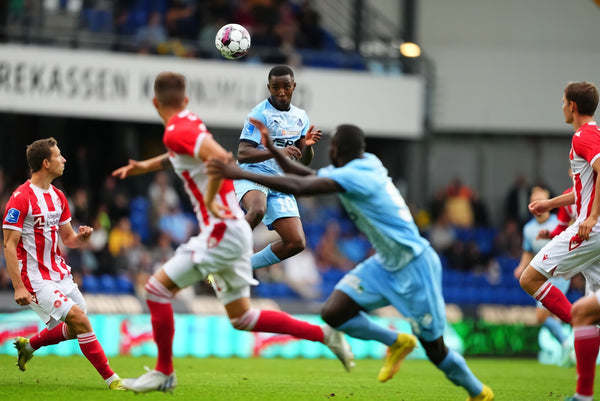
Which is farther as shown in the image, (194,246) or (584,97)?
(584,97)

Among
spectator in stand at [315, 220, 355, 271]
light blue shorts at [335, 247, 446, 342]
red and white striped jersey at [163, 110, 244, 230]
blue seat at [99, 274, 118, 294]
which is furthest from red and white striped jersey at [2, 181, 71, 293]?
spectator in stand at [315, 220, 355, 271]

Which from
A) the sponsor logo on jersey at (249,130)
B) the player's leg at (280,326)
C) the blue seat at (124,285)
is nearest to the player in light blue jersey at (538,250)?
the sponsor logo on jersey at (249,130)

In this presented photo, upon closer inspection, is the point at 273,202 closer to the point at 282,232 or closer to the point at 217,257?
the point at 282,232

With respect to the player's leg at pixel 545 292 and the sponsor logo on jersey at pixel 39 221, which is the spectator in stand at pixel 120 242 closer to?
the sponsor logo on jersey at pixel 39 221

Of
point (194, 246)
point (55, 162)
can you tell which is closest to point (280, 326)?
point (194, 246)

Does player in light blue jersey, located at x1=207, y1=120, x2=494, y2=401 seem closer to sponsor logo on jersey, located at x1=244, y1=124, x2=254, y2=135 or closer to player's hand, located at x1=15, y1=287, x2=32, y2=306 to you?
sponsor logo on jersey, located at x1=244, y1=124, x2=254, y2=135

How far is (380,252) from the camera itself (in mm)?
7465

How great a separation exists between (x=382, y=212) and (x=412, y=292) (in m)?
0.68

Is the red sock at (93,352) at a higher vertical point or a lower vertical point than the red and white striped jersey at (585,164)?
lower

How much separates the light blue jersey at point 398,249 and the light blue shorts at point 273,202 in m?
2.64

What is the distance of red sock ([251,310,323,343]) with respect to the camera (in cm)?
781

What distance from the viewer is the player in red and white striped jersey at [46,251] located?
8930 millimetres

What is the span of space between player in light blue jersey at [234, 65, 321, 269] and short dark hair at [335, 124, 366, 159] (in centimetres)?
227

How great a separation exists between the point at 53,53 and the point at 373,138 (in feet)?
31.3
